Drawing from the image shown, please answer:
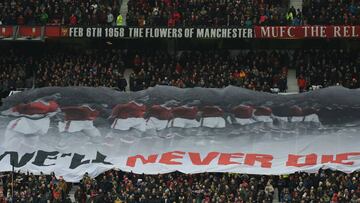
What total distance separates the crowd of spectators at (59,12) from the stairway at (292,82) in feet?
28.0

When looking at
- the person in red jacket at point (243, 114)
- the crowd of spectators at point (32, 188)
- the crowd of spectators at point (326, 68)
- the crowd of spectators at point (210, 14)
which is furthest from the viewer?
the crowd of spectators at point (210, 14)

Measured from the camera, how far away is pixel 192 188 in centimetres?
3488

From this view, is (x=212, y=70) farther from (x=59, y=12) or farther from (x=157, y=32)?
(x=59, y=12)

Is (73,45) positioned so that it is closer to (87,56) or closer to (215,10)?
(87,56)

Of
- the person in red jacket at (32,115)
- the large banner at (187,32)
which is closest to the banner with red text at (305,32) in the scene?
the large banner at (187,32)

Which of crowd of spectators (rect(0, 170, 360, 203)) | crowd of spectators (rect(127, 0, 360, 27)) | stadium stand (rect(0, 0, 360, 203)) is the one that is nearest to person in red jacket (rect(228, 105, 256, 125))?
stadium stand (rect(0, 0, 360, 203))

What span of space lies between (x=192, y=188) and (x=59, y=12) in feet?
46.6

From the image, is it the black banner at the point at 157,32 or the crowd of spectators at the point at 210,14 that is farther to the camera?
the crowd of spectators at the point at 210,14

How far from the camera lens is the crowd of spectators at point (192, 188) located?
1325 inches

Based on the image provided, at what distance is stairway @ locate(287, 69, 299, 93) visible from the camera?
42.2 metres

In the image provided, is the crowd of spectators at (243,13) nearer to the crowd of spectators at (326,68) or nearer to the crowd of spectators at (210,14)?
the crowd of spectators at (210,14)

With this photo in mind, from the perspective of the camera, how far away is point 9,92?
42875 mm

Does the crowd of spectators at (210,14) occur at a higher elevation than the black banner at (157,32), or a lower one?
higher

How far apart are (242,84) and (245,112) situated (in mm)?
2459
